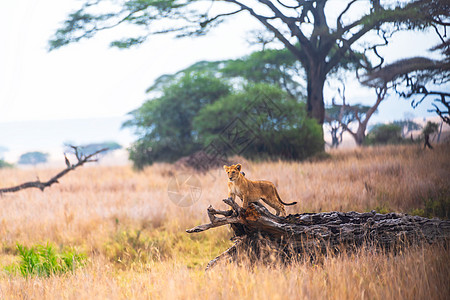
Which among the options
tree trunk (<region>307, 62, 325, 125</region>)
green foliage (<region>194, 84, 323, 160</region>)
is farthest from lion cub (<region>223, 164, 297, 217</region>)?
tree trunk (<region>307, 62, 325, 125</region>)

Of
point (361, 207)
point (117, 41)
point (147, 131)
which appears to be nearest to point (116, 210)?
point (361, 207)

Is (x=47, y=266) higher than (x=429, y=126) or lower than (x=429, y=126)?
lower

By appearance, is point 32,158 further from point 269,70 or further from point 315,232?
point 315,232

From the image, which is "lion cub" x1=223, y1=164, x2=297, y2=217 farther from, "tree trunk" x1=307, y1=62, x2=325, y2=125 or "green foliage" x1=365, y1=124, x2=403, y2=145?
"tree trunk" x1=307, y1=62, x2=325, y2=125

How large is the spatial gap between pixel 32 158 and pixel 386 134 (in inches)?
1576

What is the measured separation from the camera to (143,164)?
52.2ft

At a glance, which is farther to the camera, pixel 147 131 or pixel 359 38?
pixel 147 131

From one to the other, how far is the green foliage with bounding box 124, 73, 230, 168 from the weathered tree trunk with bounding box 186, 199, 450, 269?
39.4 ft

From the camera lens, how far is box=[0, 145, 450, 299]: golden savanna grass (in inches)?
105

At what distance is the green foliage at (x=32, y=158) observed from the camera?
38.3 m

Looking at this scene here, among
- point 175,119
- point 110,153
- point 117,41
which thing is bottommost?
point 110,153

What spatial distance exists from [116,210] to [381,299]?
18.2 ft

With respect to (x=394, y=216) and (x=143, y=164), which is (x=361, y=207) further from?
(x=143, y=164)

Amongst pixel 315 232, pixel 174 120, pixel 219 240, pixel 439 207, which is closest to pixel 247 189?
pixel 315 232
